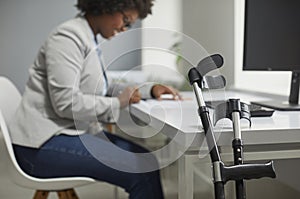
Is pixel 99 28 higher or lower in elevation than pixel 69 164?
higher

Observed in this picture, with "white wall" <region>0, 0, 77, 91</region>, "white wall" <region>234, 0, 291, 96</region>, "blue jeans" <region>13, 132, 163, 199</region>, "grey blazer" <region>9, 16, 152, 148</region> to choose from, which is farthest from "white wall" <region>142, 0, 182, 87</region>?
"white wall" <region>0, 0, 77, 91</region>

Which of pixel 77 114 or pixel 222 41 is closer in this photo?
pixel 77 114

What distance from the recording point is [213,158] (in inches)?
41.9

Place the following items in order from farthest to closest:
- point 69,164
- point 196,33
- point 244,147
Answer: point 196,33, point 69,164, point 244,147

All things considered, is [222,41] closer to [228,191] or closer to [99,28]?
[99,28]

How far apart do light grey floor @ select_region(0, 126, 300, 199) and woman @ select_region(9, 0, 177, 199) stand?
0.44ft

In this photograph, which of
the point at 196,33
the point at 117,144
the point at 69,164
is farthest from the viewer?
the point at 196,33

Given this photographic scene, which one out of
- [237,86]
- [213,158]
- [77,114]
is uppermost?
[213,158]

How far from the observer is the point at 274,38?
5.65 ft

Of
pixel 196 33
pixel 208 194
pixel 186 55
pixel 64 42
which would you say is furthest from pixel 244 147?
pixel 196 33

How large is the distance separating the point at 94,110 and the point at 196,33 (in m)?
1.71

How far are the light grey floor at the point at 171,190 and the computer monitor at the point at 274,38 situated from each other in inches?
18.7

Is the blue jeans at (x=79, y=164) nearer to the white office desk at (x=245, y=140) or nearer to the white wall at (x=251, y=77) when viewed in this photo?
the white office desk at (x=245, y=140)

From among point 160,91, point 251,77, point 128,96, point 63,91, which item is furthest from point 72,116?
point 251,77
